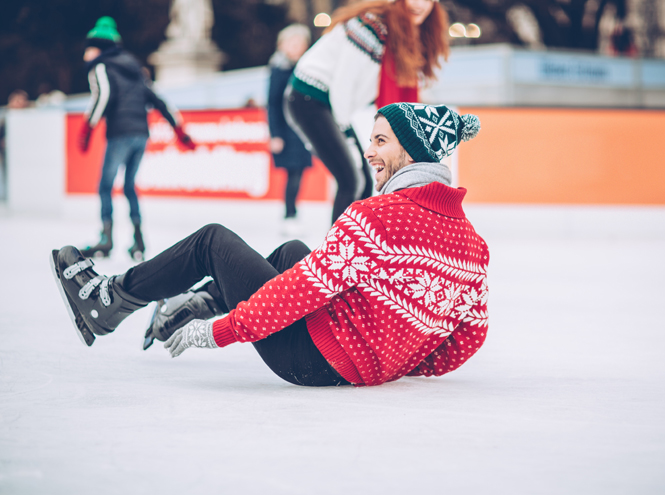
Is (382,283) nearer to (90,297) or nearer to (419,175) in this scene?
(419,175)

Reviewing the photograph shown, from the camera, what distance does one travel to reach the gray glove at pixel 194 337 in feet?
6.68

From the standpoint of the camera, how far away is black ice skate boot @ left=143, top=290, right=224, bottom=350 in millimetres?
2434

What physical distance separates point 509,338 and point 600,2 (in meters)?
20.1

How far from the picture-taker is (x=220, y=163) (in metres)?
8.51

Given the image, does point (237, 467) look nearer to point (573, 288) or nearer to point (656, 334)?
point (656, 334)

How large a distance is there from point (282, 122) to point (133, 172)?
198cm

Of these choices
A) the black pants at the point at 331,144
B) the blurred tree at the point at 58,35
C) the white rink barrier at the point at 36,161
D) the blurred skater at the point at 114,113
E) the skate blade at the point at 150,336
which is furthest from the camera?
the blurred tree at the point at 58,35

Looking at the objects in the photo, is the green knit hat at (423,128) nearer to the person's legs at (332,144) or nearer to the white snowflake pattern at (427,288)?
the white snowflake pattern at (427,288)

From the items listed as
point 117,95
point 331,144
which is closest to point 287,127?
point 117,95

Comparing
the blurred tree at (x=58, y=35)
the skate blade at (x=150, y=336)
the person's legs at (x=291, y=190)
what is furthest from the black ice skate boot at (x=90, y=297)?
the blurred tree at (x=58, y=35)

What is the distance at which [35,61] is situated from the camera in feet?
Answer: 77.9

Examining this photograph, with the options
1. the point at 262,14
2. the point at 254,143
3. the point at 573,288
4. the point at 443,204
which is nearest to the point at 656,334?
the point at 573,288

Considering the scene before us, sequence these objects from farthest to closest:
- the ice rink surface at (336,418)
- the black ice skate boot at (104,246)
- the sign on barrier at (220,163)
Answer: the sign on barrier at (220,163) → the black ice skate boot at (104,246) → the ice rink surface at (336,418)

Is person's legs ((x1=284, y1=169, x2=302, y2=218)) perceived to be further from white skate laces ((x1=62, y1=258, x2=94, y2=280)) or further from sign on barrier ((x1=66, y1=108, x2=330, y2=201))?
white skate laces ((x1=62, y1=258, x2=94, y2=280))
